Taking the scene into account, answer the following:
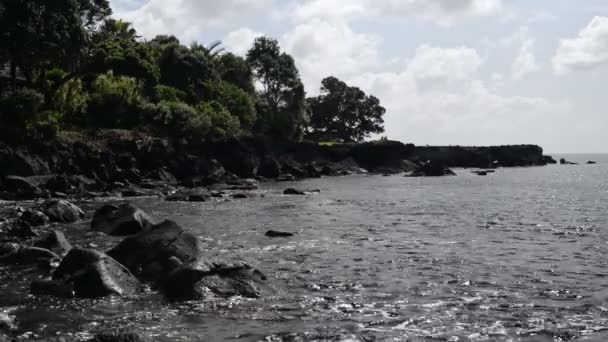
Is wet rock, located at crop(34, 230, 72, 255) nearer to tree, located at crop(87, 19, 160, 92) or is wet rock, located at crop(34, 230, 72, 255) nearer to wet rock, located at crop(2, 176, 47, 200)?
wet rock, located at crop(2, 176, 47, 200)

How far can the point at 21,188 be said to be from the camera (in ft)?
127

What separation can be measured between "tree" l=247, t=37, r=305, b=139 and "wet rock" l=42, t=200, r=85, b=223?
63.7 metres

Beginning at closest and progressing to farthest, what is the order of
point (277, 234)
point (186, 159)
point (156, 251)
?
1. point (156, 251)
2. point (277, 234)
3. point (186, 159)

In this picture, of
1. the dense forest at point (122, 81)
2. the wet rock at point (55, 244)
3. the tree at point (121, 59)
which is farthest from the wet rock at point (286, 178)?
the wet rock at point (55, 244)

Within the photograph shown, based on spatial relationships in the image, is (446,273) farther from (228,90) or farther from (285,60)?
(285,60)

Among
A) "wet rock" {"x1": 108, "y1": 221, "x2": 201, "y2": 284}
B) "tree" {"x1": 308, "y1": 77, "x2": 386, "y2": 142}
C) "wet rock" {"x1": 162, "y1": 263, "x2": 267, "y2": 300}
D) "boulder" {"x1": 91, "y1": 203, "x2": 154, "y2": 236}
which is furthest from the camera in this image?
"tree" {"x1": 308, "y1": 77, "x2": 386, "y2": 142}

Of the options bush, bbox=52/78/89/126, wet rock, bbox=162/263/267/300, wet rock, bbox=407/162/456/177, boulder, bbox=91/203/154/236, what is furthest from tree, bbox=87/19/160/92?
wet rock, bbox=162/263/267/300

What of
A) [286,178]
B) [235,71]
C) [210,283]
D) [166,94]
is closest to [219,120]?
[166,94]

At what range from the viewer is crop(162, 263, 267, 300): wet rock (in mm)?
13820

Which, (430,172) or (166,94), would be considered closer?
(166,94)

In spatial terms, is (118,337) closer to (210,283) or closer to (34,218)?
(210,283)

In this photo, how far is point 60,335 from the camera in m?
11.1

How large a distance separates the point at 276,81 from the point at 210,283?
91305mm

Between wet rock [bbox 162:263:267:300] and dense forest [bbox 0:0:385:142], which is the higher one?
dense forest [bbox 0:0:385:142]
